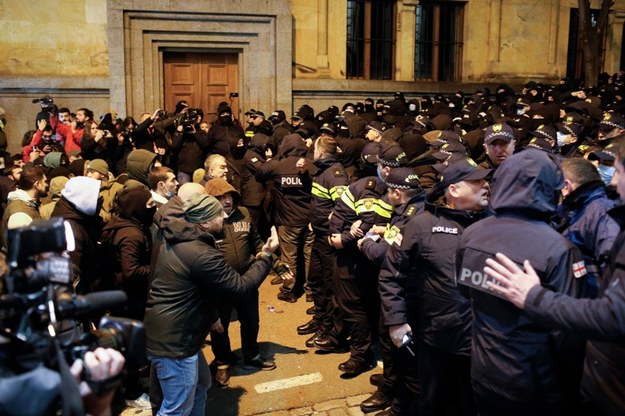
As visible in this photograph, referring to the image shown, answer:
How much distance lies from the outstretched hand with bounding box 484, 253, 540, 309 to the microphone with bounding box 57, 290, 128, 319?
5.45 ft

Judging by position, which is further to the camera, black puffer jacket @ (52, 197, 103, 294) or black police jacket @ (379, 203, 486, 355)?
black puffer jacket @ (52, 197, 103, 294)

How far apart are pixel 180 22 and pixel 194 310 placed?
11.6 meters

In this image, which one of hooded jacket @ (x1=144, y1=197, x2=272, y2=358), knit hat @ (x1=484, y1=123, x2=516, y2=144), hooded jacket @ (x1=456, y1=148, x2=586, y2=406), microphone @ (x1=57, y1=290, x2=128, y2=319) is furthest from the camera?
knit hat @ (x1=484, y1=123, x2=516, y2=144)

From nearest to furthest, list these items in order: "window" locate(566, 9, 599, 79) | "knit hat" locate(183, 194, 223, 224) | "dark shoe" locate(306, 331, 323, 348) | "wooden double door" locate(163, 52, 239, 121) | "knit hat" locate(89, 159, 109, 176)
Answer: "knit hat" locate(183, 194, 223, 224), "dark shoe" locate(306, 331, 323, 348), "knit hat" locate(89, 159, 109, 176), "wooden double door" locate(163, 52, 239, 121), "window" locate(566, 9, 599, 79)

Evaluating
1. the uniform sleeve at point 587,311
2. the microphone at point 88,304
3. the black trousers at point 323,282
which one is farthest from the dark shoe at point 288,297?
the microphone at point 88,304

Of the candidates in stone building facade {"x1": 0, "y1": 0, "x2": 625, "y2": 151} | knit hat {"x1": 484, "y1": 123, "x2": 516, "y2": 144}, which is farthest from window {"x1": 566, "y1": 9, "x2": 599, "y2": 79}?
knit hat {"x1": 484, "y1": 123, "x2": 516, "y2": 144}

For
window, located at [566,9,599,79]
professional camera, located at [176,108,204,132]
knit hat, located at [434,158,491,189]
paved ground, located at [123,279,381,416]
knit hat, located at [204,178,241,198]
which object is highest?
window, located at [566,9,599,79]

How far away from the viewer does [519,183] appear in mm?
3168

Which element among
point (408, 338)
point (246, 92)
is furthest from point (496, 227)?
point (246, 92)

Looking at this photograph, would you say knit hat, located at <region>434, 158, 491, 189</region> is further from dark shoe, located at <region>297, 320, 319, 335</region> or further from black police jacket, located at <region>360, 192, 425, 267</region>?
dark shoe, located at <region>297, 320, 319, 335</region>

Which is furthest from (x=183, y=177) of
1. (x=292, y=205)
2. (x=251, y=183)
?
(x=292, y=205)

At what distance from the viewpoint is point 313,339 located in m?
6.82

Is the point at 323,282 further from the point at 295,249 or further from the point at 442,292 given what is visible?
the point at 442,292

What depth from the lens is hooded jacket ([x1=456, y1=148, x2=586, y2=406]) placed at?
3045 mm
